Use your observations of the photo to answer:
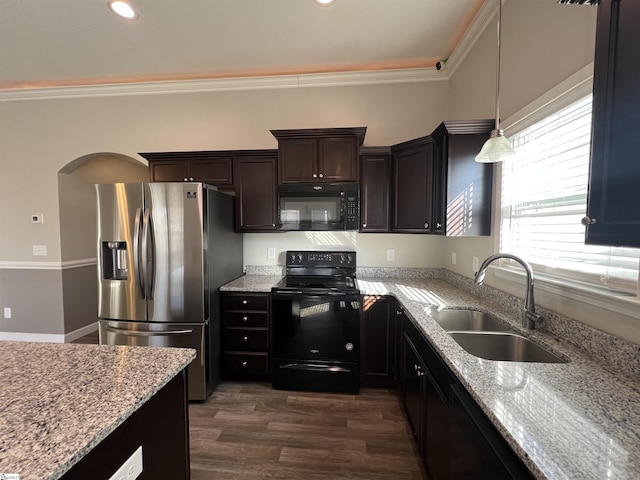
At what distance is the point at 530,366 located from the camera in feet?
3.51

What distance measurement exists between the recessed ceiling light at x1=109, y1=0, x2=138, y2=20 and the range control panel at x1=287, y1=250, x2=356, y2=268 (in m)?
2.36

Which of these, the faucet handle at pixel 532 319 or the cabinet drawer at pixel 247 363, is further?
the cabinet drawer at pixel 247 363

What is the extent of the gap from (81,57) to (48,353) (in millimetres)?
2963

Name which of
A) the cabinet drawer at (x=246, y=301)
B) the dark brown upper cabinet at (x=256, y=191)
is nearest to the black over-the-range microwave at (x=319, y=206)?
the dark brown upper cabinet at (x=256, y=191)

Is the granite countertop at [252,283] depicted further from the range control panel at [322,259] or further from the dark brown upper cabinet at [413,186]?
the dark brown upper cabinet at [413,186]

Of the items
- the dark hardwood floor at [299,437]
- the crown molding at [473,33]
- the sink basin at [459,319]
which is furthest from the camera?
the crown molding at [473,33]

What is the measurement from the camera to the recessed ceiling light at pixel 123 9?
1.98m

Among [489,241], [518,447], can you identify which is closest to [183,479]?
[518,447]

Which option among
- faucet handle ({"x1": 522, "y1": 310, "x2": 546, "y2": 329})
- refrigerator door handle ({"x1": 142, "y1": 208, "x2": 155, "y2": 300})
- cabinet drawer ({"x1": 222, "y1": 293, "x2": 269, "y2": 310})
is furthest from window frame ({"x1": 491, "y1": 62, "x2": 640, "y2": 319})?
refrigerator door handle ({"x1": 142, "y1": 208, "x2": 155, "y2": 300})

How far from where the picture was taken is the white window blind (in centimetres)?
117

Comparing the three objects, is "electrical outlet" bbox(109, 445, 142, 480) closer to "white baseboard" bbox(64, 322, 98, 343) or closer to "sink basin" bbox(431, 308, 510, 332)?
"sink basin" bbox(431, 308, 510, 332)

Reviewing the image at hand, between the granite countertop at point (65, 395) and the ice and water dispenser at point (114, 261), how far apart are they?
129cm

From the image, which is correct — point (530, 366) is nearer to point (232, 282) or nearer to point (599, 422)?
point (599, 422)

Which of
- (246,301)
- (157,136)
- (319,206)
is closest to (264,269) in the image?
(246,301)
